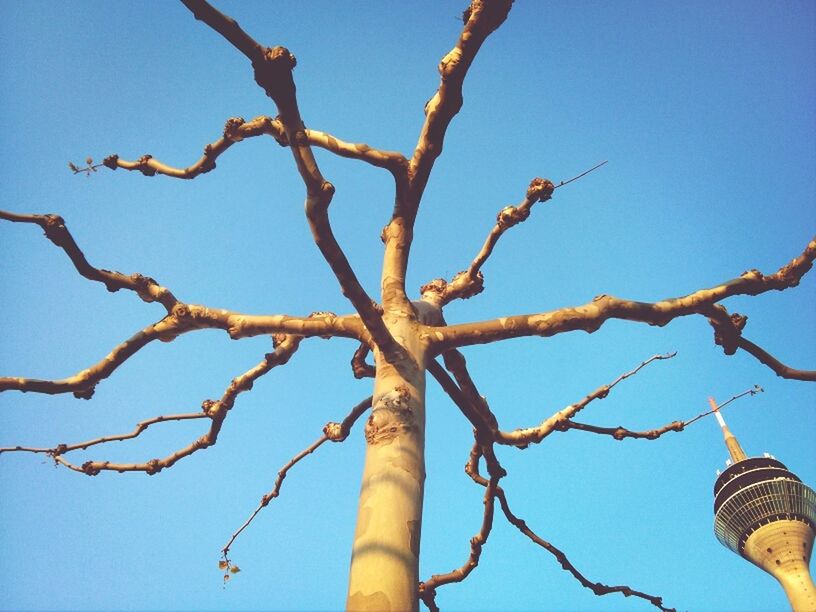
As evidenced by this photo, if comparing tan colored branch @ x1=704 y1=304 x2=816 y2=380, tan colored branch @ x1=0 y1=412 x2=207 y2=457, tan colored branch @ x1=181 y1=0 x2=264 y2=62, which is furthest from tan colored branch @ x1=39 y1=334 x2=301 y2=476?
tan colored branch @ x1=704 y1=304 x2=816 y2=380

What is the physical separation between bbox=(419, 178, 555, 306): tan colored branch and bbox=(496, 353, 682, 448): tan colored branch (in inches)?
49.4

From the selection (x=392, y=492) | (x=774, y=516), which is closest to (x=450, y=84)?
(x=392, y=492)

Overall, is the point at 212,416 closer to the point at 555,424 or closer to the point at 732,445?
the point at 555,424

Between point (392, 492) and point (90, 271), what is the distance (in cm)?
226

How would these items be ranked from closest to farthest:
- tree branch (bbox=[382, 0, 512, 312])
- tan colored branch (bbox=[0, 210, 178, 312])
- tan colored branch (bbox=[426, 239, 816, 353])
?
tan colored branch (bbox=[0, 210, 178, 312])
tan colored branch (bbox=[426, 239, 816, 353])
tree branch (bbox=[382, 0, 512, 312])

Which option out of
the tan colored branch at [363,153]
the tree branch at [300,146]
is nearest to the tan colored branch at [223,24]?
the tree branch at [300,146]

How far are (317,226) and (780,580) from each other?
223ft

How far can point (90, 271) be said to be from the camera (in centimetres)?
327

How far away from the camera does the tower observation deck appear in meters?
51.5

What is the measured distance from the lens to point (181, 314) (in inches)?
132

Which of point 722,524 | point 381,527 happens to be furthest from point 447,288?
point 722,524

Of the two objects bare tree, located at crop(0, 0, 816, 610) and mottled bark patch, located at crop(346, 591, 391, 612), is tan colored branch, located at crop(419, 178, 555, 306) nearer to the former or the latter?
bare tree, located at crop(0, 0, 816, 610)

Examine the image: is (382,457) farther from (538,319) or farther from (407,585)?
(538,319)

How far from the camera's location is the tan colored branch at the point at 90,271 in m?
3.01
